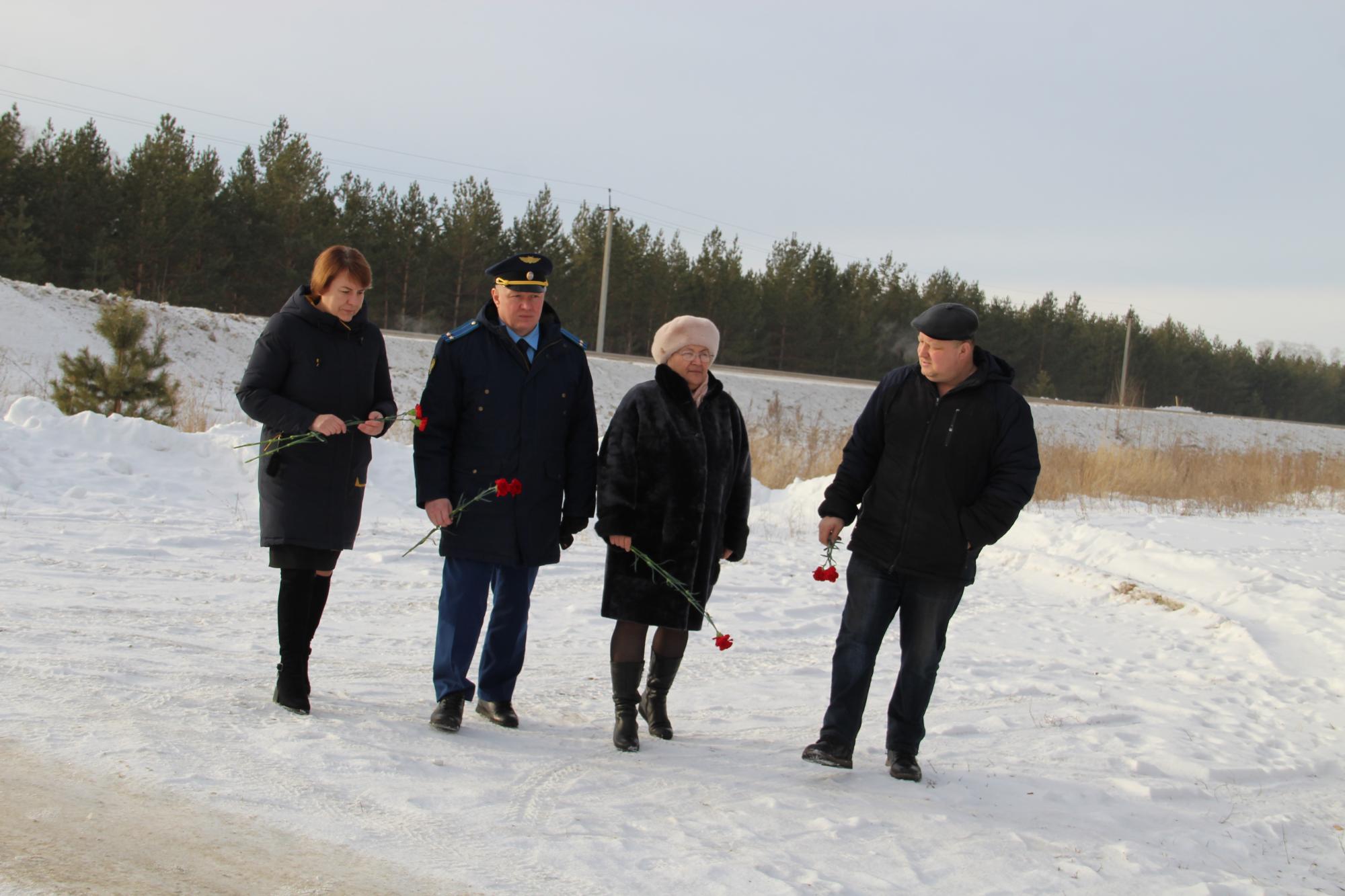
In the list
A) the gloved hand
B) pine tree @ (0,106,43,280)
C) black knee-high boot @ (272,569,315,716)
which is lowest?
black knee-high boot @ (272,569,315,716)

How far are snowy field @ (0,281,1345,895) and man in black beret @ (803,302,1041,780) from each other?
1.10 ft

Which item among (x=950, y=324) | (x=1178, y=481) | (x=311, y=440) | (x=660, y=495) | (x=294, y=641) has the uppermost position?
(x=950, y=324)

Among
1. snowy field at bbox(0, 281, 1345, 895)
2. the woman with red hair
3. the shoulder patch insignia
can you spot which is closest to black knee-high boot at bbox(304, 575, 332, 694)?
the woman with red hair

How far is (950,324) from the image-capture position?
4.44 metres

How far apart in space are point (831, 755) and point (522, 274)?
2343 millimetres

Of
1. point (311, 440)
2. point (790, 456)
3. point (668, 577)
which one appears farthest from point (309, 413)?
point (790, 456)

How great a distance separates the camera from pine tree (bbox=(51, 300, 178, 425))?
518 inches

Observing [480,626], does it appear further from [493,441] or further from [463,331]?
[463,331]

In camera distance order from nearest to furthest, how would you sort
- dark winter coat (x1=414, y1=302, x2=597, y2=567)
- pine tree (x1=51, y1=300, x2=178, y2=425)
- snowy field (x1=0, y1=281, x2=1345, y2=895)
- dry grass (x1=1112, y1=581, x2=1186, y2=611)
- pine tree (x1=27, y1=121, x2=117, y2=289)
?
snowy field (x1=0, y1=281, x2=1345, y2=895)
dark winter coat (x1=414, y1=302, x2=597, y2=567)
dry grass (x1=1112, y1=581, x2=1186, y2=611)
pine tree (x1=51, y1=300, x2=178, y2=425)
pine tree (x1=27, y1=121, x2=117, y2=289)

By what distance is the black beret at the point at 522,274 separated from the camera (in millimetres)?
4742

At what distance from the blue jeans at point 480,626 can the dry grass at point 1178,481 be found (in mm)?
11659

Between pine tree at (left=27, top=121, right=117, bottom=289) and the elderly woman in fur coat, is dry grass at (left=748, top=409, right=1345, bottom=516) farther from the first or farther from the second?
pine tree at (left=27, top=121, right=117, bottom=289)

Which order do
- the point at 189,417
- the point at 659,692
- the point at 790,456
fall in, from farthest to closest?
the point at 790,456 < the point at 189,417 < the point at 659,692

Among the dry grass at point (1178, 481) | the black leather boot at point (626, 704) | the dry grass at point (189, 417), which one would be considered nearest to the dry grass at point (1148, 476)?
the dry grass at point (1178, 481)
